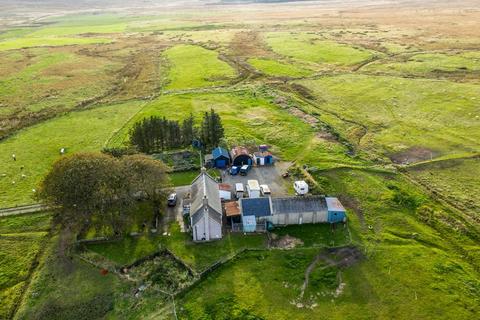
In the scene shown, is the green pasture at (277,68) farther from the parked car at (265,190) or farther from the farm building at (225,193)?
the farm building at (225,193)

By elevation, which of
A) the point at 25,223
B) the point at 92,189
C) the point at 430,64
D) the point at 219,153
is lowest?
the point at 25,223

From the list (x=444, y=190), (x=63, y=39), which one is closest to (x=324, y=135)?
(x=444, y=190)

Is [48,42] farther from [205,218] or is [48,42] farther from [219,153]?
[205,218]

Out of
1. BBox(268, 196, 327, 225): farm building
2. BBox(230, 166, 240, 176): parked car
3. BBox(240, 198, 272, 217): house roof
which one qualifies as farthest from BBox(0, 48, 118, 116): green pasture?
BBox(268, 196, 327, 225): farm building

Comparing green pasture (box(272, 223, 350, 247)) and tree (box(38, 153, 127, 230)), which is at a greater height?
tree (box(38, 153, 127, 230))

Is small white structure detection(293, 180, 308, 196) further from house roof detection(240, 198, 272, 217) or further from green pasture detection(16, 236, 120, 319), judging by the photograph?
green pasture detection(16, 236, 120, 319)

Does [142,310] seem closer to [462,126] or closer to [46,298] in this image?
[46,298]

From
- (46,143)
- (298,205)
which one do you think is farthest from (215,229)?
(46,143)

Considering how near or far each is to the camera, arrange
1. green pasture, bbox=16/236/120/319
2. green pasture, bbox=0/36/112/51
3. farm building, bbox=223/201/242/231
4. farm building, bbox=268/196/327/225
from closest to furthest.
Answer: green pasture, bbox=16/236/120/319
farm building, bbox=268/196/327/225
farm building, bbox=223/201/242/231
green pasture, bbox=0/36/112/51
